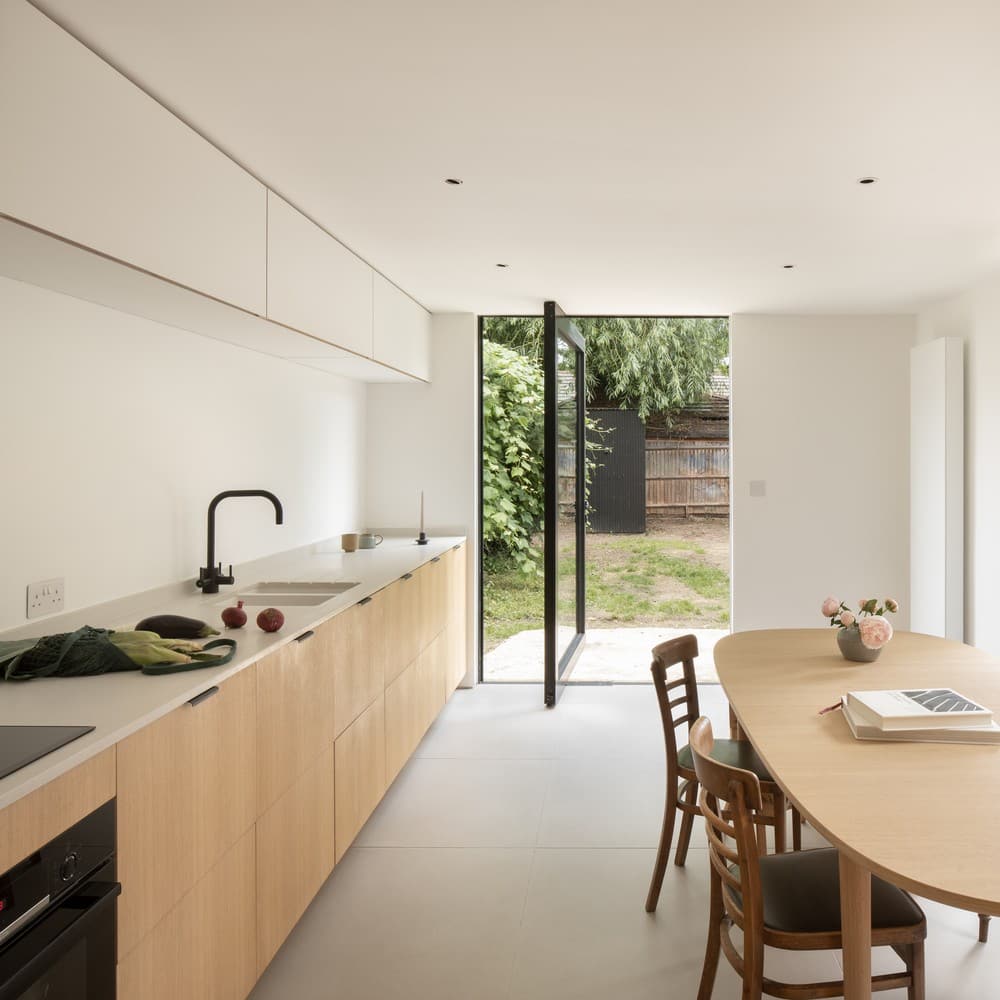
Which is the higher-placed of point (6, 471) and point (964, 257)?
point (964, 257)

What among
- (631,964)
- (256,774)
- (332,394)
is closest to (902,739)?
(631,964)

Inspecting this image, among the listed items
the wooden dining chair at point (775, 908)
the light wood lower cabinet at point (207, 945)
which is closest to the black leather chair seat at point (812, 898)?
the wooden dining chair at point (775, 908)

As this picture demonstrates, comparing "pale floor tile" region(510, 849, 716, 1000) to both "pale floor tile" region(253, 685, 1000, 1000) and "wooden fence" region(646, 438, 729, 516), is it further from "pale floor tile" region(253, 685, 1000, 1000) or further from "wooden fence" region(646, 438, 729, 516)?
"wooden fence" region(646, 438, 729, 516)

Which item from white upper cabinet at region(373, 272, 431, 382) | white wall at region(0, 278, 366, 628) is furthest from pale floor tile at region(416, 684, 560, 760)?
white upper cabinet at region(373, 272, 431, 382)

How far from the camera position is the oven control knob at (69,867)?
138 centimetres

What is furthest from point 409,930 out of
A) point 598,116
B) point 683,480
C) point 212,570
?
point 683,480

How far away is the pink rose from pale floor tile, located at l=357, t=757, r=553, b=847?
145 cm

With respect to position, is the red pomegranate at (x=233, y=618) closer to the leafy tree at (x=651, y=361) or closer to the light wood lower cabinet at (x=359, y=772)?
the light wood lower cabinet at (x=359, y=772)

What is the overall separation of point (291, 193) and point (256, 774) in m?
1.98

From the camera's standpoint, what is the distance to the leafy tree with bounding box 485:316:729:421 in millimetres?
9562

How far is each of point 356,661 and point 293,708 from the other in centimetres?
63

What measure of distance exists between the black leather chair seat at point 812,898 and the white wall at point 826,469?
3528 millimetres

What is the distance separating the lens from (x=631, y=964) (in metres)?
2.46

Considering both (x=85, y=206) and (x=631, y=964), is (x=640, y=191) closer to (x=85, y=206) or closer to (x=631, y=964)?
(x=85, y=206)
